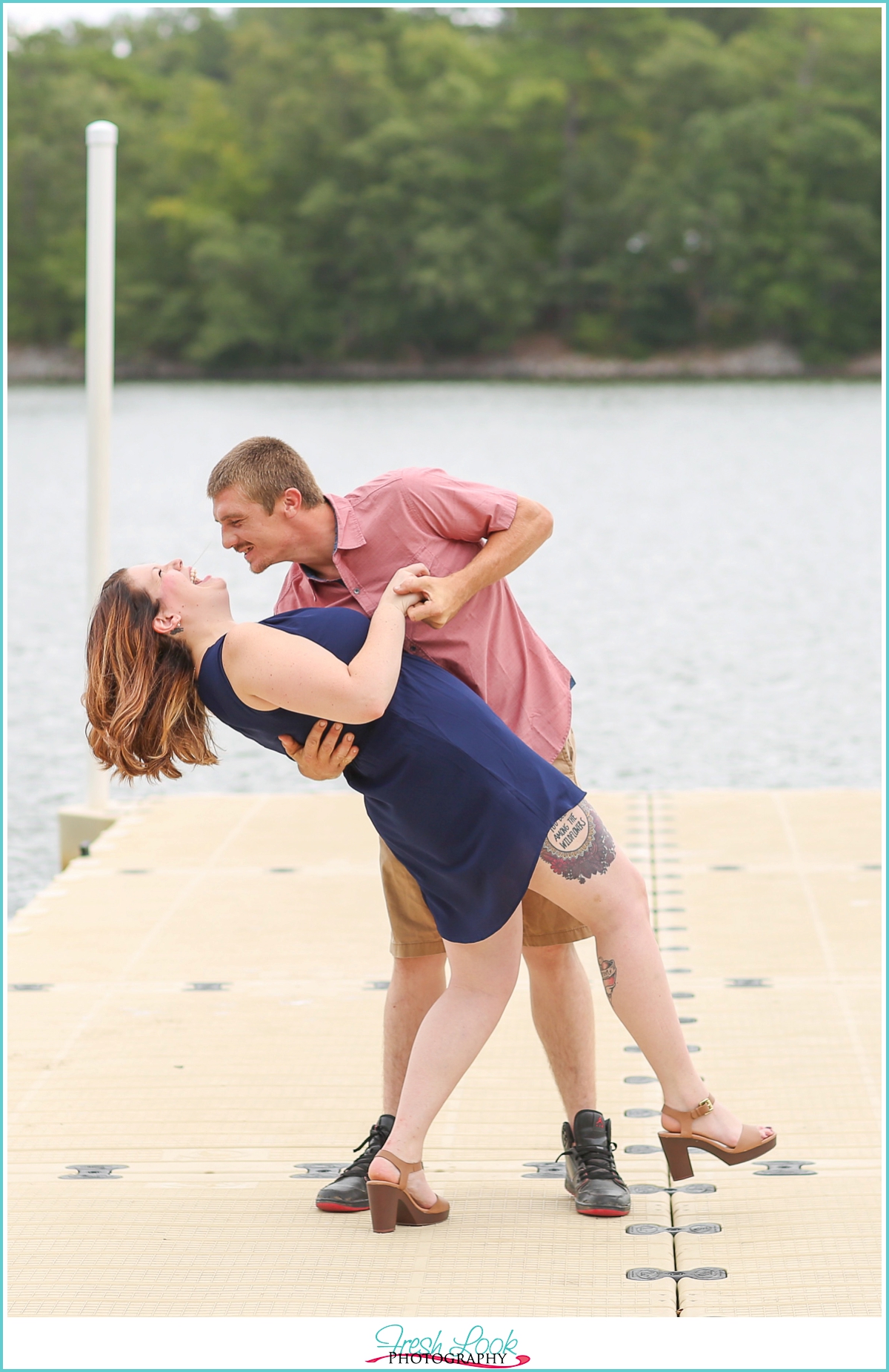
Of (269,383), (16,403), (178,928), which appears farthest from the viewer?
(269,383)

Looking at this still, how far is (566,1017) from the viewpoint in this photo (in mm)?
3152

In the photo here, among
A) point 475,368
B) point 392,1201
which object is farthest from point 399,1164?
point 475,368

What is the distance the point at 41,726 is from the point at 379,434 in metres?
28.2

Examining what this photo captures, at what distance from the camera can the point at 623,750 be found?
11.9 meters

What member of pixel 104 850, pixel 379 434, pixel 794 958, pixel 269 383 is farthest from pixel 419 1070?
pixel 269 383

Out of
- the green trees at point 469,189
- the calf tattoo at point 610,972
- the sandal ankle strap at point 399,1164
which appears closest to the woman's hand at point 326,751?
the calf tattoo at point 610,972

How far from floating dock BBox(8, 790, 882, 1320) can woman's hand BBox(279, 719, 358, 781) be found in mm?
898

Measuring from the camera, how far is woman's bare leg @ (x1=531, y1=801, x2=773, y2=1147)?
2844 mm

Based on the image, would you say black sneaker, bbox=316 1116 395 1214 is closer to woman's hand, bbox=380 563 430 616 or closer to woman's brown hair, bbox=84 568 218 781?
woman's brown hair, bbox=84 568 218 781

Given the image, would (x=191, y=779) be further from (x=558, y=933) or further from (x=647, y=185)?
(x=647, y=185)

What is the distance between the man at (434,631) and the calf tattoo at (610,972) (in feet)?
0.69

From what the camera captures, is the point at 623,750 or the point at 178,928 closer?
the point at 178,928

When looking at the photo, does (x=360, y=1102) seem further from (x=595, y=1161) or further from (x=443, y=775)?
(x=443, y=775)

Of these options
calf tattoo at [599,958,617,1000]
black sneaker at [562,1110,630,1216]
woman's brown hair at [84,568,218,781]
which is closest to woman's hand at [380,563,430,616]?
woman's brown hair at [84,568,218,781]
